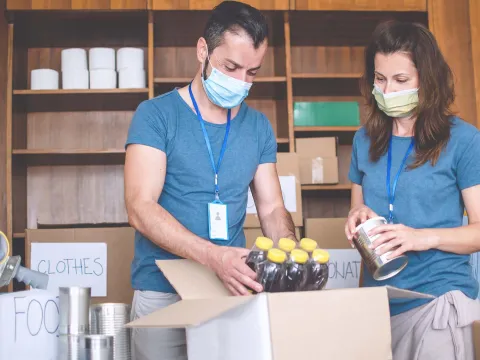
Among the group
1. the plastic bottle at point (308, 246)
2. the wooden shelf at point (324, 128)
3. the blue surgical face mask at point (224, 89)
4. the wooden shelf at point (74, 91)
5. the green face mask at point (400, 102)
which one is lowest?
the plastic bottle at point (308, 246)

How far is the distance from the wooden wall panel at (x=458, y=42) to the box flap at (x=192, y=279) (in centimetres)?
254

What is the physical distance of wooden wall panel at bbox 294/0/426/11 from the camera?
331 centimetres

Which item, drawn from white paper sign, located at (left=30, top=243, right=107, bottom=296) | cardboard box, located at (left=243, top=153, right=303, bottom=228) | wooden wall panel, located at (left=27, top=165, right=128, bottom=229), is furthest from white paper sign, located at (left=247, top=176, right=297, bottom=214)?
wooden wall panel, located at (left=27, top=165, right=128, bottom=229)

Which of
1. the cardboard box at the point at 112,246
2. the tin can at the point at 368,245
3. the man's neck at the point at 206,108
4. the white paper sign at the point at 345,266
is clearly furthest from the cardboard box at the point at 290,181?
the tin can at the point at 368,245

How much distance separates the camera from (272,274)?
3.45 feet

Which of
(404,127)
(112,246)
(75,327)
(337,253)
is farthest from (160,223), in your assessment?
(337,253)

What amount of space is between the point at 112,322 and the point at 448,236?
27.9 inches

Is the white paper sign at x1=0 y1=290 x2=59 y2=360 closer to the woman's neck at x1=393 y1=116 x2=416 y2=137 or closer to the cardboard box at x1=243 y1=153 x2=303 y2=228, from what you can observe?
the woman's neck at x1=393 y1=116 x2=416 y2=137

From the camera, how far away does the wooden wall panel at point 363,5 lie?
3311 millimetres

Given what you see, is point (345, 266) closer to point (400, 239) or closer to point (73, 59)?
point (400, 239)

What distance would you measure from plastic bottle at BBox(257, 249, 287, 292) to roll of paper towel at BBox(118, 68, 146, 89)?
7.77ft

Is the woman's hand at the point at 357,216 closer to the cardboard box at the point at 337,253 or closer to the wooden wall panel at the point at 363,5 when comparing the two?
the cardboard box at the point at 337,253

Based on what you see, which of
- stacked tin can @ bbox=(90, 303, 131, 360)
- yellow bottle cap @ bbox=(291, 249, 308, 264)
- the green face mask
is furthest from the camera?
the green face mask

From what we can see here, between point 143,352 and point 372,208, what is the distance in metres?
0.61
